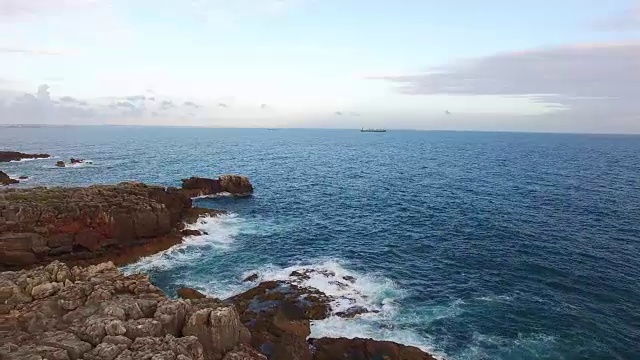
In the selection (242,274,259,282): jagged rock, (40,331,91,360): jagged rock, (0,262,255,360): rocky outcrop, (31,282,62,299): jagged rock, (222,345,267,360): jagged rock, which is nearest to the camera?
(40,331,91,360): jagged rock

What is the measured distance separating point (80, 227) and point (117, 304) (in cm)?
3052

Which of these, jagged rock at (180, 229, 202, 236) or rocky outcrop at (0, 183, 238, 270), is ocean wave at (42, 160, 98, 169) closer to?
rocky outcrop at (0, 183, 238, 270)

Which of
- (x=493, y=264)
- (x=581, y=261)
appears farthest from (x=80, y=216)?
(x=581, y=261)

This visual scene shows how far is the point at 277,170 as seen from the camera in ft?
430

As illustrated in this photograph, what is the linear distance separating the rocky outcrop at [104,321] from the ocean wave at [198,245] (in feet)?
61.5

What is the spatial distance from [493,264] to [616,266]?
46.7ft

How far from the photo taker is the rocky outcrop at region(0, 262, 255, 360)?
22.4m

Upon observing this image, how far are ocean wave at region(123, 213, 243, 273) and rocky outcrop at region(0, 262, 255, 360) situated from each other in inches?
738

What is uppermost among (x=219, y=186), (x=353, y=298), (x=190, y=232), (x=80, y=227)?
(x=219, y=186)

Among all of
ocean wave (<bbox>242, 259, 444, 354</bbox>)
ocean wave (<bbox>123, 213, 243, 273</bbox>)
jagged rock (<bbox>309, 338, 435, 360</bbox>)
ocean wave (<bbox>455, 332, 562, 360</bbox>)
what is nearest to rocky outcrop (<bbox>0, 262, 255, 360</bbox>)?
jagged rock (<bbox>309, 338, 435, 360</bbox>)

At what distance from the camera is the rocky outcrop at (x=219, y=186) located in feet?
291

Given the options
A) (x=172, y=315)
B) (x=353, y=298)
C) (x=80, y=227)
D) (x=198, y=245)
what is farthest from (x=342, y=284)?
(x=80, y=227)

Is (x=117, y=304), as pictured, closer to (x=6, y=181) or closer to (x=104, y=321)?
(x=104, y=321)

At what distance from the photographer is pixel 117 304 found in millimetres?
26797
